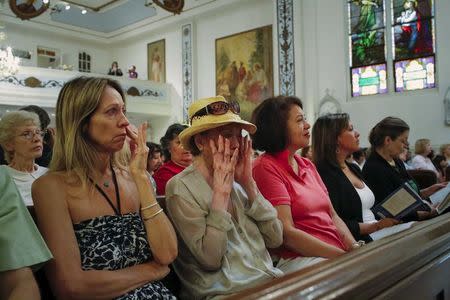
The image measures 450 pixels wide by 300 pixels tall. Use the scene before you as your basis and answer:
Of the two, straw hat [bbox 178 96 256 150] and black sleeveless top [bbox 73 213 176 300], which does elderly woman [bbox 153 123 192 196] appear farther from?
black sleeveless top [bbox 73 213 176 300]

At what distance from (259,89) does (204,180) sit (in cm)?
1103

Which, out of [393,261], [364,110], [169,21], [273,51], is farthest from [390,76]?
[393,261]

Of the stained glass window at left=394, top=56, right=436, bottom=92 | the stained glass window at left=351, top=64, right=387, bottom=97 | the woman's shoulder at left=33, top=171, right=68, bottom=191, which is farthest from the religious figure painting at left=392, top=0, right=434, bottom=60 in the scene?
the woman's shoulder at left=33, top=171, right=68, bottom=191

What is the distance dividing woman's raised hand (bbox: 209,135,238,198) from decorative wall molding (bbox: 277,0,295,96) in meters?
9.97

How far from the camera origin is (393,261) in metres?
0.97

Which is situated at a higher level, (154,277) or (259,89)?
(259,89)

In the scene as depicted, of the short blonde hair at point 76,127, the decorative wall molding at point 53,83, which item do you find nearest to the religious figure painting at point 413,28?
the decorative wall molding at point 53,83

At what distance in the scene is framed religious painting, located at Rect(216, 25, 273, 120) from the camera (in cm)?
1260

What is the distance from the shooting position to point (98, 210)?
1617 mm

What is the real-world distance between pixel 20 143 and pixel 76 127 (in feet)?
5.09

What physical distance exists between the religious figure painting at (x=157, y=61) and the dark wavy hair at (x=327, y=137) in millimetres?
12928

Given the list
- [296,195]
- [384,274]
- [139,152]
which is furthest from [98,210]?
[296,195]

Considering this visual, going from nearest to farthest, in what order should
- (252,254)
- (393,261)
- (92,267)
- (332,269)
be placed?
(332,269) → (393,261) → (92,267) → (252,254)

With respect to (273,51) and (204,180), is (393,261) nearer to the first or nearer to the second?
(204,180)
